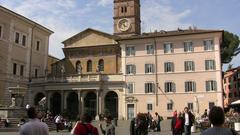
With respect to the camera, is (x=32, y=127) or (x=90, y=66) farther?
(x=90, y=66)

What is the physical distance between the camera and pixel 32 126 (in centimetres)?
558

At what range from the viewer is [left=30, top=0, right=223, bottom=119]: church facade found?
43.9 meters

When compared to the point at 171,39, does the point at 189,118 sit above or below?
below

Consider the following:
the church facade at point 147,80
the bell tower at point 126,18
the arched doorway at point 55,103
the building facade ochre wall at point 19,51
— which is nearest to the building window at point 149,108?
the church facade at point 147,80

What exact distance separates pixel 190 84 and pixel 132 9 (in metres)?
28.2

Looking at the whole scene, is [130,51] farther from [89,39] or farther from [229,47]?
[229,47]

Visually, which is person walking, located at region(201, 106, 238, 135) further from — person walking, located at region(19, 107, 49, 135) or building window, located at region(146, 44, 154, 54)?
building window, located at region(146, 44, 154, 54)

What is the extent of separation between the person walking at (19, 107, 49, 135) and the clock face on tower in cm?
6164

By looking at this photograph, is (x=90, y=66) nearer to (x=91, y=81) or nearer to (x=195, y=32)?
(x=91, y=81)

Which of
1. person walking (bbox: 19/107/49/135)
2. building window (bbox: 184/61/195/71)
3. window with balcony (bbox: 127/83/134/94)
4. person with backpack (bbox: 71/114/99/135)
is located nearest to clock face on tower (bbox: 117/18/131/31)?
window with balcony (bbox: 127/83/134/94)

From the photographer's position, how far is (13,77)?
4744 cm

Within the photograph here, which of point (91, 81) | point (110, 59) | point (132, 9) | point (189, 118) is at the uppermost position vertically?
point (132, 9)

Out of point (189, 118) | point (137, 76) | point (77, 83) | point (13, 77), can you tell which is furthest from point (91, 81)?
point (189, 118)

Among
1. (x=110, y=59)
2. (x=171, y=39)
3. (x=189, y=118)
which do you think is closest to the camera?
(x=189, y=118)
